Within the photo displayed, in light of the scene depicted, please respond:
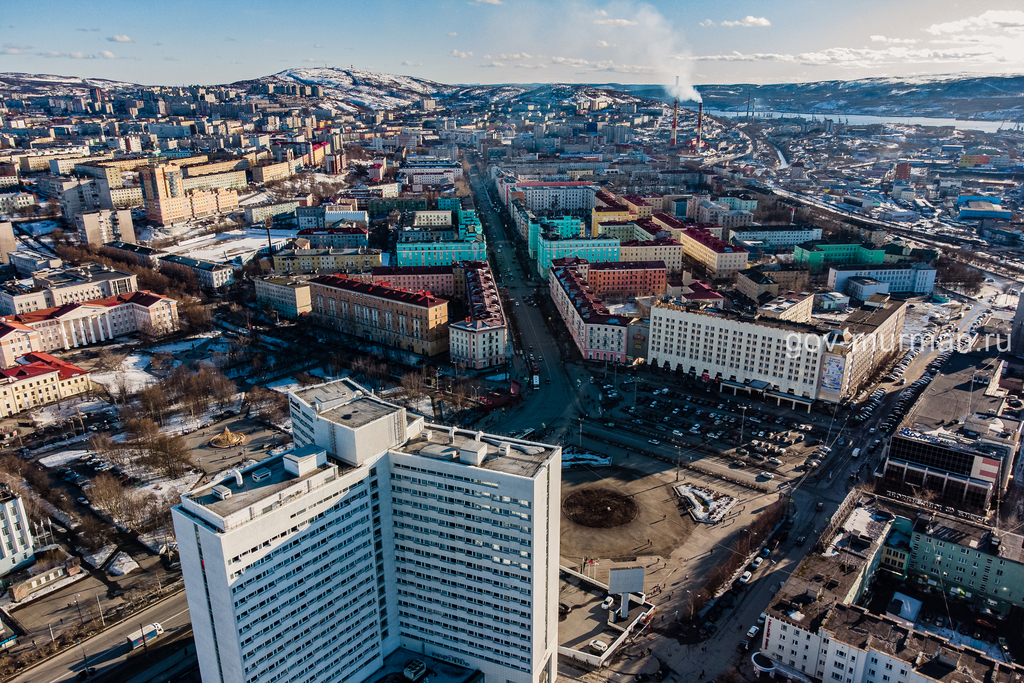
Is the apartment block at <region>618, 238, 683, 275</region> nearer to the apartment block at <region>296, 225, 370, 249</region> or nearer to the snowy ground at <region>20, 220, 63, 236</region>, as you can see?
the apartment block at <region>296, 225, 370, 249</region>

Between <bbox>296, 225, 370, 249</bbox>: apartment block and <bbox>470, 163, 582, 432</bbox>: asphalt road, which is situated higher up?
<bbox>296, 225, 370, 249</bbox>: apartment block

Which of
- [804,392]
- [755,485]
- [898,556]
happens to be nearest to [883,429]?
[804,392]

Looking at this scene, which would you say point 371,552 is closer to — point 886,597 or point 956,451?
point 886,597

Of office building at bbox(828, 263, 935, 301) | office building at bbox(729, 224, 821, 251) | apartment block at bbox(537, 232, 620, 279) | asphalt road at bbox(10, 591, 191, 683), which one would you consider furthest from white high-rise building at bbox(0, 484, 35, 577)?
office building at bbox(729, 224, 821, 251)

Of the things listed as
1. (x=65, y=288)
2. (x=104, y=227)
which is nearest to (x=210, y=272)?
(x=65, y=288)

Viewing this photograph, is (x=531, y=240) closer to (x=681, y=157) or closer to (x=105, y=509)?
Answer: (x=105, y=509)

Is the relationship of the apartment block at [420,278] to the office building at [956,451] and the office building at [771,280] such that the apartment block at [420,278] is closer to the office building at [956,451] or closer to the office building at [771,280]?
the office building at [771,280]
